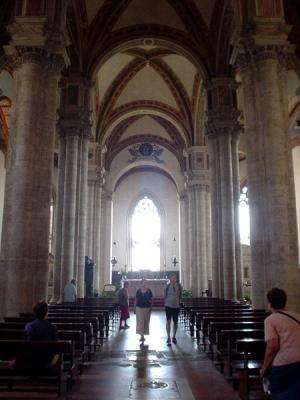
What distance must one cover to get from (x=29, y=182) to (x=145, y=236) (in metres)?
31.3

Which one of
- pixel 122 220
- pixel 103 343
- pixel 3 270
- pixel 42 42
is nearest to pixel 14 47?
pixel 42 42

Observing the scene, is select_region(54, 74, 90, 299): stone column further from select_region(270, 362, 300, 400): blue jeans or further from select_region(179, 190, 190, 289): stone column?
select_region(179, 190, 190, 289): stone column

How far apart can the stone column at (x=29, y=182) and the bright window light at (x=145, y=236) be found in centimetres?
3026

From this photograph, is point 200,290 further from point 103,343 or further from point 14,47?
point 14,47

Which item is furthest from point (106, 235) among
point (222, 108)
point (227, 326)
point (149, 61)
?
point (227, 326)

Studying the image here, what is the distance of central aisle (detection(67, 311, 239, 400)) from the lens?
5984 millimetres

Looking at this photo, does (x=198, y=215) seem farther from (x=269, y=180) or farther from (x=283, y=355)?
(x=283, y=355)

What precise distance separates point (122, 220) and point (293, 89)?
24.1 m

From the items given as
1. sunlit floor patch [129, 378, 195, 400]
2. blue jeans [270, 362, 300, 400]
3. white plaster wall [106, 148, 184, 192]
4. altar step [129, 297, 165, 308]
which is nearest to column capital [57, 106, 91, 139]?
altar step [129, 297, 165, 308]

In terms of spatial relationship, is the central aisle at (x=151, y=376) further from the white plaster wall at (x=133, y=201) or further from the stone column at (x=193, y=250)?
the white plaster wall at (x=133, y=201)

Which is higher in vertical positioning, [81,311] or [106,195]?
[106,195]

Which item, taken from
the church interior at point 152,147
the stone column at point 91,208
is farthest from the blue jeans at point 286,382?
the stone column at point 91,208

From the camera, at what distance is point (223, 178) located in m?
19.1

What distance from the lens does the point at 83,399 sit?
18.6ft
